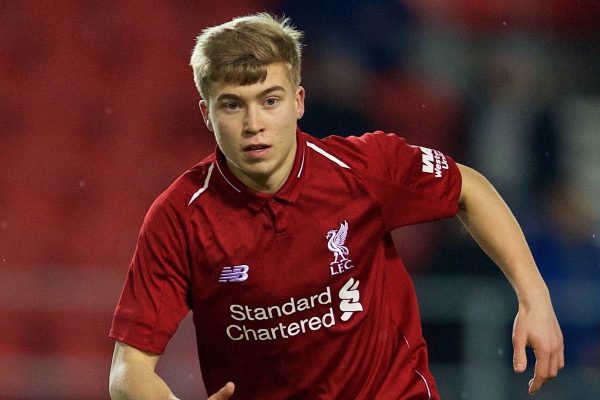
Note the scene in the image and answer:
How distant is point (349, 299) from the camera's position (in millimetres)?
2676

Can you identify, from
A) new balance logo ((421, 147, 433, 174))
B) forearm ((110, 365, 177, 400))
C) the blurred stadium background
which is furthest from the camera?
the blurred stadium background

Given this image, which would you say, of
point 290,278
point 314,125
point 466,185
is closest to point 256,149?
point 290,278

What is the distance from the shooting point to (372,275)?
2738 mm

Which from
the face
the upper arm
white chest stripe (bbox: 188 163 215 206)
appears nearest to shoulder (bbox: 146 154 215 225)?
white chest stripe (bbox: 188 163 215 206)

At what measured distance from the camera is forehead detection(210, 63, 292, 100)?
2508 mm

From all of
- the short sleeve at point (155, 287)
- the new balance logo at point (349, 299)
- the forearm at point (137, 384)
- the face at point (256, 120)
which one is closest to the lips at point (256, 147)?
the face at point (256, 120)

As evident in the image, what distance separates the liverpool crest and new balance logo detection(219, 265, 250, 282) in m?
0.22

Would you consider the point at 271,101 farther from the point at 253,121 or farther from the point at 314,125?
the point at 314,125

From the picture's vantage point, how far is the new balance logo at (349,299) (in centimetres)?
266

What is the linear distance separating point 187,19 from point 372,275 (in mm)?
4321

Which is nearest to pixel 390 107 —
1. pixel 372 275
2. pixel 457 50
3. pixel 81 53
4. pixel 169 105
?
pixel 457 50

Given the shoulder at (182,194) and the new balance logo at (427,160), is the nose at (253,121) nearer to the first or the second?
the shoulder at (182,194)

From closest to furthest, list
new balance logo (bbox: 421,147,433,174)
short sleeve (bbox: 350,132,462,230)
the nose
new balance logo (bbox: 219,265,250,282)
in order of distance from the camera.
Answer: the nose → new balance logo (bbox: 219,265,250,282) → short sleeve (bbox: 350,132,462,230) → new balance logo (bbox: 421,147,433,174)

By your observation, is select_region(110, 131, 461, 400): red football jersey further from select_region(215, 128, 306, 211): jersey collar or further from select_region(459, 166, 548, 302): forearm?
select_region(459, 166, 548, 302): forearm
